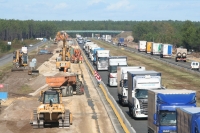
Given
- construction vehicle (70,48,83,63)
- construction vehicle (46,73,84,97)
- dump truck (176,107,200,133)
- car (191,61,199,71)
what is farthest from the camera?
construction vehicle (70,48,83,63)

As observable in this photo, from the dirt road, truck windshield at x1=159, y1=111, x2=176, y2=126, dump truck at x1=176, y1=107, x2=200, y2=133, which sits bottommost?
the dirt road

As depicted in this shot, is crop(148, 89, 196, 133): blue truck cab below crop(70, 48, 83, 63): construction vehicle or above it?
above

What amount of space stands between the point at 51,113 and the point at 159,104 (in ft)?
26.9

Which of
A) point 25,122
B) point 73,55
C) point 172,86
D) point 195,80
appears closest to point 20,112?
point 25,122

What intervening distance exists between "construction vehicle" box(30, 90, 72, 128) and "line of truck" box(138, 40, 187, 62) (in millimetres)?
74524

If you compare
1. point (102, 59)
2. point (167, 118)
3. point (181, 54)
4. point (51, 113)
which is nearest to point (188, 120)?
point (167, 118)

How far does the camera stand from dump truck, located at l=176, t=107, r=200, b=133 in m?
17.4

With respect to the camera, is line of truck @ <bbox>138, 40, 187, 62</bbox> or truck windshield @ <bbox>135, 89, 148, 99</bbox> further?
line of truck @ <bbox>138, 40, 187, 62</bbox>

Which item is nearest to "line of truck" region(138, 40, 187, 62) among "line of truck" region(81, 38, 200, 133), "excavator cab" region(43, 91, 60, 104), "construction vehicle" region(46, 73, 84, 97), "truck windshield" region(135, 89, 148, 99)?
"construction vehicle" region(46, 73, 84, 97)

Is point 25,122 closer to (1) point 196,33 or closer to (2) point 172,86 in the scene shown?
(2) point 172,86

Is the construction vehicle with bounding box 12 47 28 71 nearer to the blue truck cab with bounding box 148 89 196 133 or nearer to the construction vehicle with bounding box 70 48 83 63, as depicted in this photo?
the construction vehicle with bounding box 70 48 83 63

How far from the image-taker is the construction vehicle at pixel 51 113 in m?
30.3

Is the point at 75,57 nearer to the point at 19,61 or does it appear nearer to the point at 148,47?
the point at 19,61

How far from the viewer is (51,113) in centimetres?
3052
